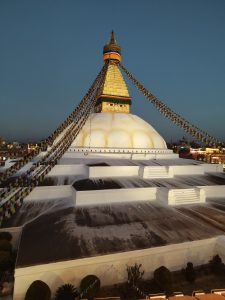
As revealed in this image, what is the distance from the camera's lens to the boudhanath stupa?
4.63 m

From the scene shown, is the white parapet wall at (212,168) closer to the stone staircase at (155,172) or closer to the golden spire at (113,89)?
the stone staircase at (155,172)

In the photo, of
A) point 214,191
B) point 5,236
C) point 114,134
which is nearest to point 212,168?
point 214,191

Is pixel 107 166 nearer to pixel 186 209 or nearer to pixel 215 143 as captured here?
pixel 186 209

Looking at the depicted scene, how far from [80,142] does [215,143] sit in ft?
28.2

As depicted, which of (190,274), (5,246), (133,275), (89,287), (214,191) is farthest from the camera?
(214,191)

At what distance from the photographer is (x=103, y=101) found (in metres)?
16.2

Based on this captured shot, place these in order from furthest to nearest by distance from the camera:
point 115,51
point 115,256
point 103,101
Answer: point 115,51, point 103,101, point 115,256

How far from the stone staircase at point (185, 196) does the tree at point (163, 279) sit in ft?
12.1

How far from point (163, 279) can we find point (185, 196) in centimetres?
454

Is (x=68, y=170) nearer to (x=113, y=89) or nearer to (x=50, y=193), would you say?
(x=50, y=193)

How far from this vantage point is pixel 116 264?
187 inches

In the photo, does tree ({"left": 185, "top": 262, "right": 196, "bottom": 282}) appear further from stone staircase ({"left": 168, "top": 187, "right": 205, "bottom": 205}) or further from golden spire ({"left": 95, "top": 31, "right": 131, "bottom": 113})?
golden spire ({"left": 95, "top": 31, "right": 131, "bottom": 113})

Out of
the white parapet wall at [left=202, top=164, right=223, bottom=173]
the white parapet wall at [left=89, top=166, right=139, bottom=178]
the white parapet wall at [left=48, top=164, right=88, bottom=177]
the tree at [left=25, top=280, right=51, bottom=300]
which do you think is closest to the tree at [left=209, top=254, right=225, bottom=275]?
the tree at [left=25, top=280, right=51, bottom=300]

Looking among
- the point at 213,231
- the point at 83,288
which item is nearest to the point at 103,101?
the point at 213,231
